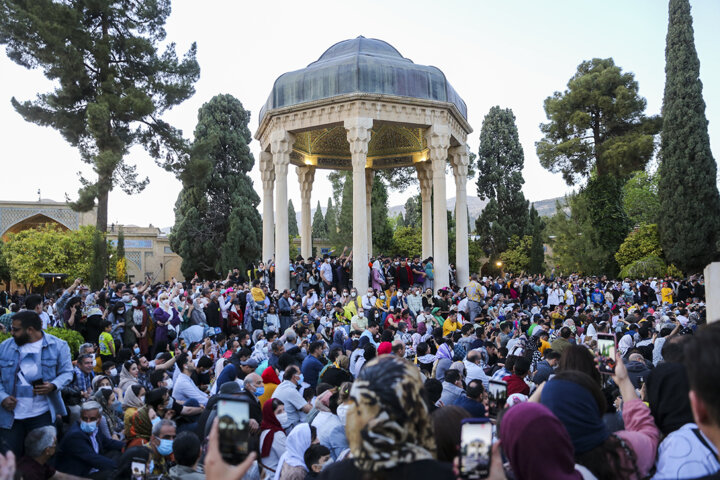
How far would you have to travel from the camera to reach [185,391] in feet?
23.0

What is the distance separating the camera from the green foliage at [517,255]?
3747cm

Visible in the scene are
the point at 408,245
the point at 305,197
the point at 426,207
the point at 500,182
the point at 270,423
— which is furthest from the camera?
the point at 500,182

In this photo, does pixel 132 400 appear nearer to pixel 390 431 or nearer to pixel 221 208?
pixel 390 431

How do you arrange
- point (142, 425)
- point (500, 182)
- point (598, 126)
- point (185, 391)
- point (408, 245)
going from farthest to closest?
point (500, 182) → point (408, 245) → point (598, 126) → point (185, 391) → point (142, 425)

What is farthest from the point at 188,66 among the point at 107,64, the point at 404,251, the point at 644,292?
the point at 644,292

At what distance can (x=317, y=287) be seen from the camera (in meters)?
18.9

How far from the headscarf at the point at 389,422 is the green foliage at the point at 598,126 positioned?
33230 mm

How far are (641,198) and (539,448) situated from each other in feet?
125

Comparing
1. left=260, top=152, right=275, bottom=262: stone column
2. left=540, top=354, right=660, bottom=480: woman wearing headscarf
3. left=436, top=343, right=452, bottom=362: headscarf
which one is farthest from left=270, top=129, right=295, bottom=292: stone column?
left=540, top=354, right=660, bottom=480: woman wearing headscarf

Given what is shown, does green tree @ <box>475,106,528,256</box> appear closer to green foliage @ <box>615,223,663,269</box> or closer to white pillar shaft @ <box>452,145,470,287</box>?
green foliage @ <box>615,223,663,269</box>

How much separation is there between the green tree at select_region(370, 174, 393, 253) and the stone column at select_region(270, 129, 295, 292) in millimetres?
17921

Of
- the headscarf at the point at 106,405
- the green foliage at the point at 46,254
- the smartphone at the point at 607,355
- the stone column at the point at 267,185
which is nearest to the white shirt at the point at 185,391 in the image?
the headscarf at the point at 106,405

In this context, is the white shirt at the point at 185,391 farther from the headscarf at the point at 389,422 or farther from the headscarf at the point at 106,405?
the headscarf at the point at 389,422

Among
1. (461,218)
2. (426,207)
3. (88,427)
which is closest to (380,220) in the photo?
(426,207)
